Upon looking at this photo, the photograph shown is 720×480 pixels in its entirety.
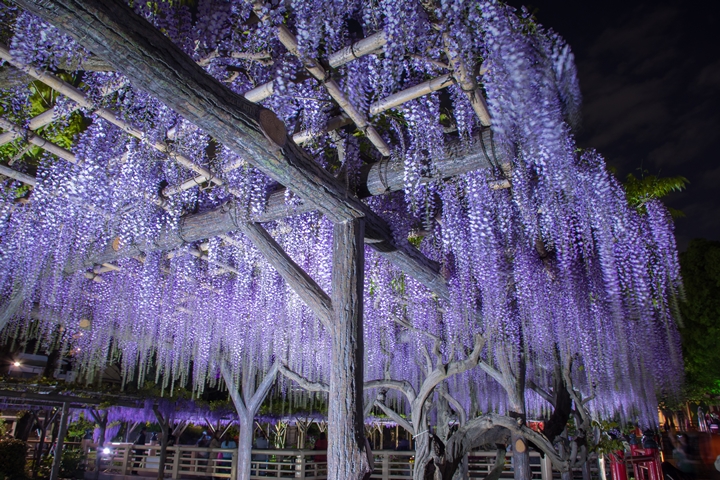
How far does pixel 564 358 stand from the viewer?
630cm

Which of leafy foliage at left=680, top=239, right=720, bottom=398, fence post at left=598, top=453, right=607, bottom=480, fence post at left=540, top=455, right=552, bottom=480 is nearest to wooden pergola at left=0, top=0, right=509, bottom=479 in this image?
fence post at left=540, top=455, right=552, bottom=480

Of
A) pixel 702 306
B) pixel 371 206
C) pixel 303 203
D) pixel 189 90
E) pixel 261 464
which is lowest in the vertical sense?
pixel 261 464

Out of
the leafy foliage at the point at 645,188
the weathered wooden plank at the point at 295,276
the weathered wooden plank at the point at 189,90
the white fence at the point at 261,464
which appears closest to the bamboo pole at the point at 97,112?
the weathered wooden plank at the point at 295,276

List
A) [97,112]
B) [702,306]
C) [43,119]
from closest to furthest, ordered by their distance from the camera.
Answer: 1. [97,112]
2. [43,119]
3. [702,306]

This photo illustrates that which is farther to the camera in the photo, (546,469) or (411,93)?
(546,469)

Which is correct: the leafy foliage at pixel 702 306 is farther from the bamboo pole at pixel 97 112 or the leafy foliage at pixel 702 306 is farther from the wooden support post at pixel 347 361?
the bamboo pole at pixel 97 112

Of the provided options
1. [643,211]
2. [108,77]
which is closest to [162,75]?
[108,77]

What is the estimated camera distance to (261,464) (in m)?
9.31

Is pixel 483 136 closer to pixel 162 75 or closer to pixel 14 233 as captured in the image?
pixel 162 75

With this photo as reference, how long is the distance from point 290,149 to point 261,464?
347 inches

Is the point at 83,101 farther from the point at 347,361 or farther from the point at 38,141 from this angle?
the point at 347,361

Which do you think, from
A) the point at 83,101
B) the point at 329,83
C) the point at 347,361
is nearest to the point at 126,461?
the point at 347,361

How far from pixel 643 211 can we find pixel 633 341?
2.68m

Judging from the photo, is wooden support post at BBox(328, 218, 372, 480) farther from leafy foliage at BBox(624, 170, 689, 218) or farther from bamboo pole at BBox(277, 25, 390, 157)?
leafy foliage at BBox(624, 170, 689, 218)
